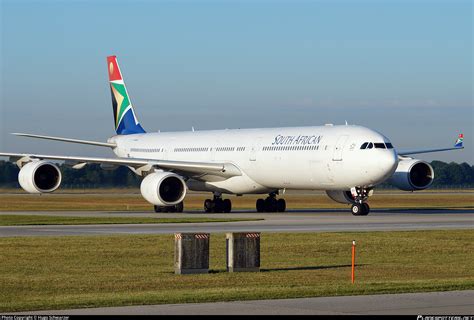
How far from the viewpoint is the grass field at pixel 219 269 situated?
743 inches

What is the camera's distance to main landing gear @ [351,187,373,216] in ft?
161

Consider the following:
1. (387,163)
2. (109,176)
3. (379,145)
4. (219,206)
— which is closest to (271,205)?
(219,206)

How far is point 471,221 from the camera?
4394 cm

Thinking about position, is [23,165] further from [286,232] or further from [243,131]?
[286,232]

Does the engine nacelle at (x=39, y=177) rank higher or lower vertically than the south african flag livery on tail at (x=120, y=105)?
lower

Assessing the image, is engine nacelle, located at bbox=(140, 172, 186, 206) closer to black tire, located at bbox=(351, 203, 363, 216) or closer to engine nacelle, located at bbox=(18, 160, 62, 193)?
engine nacelle, located at bbox=(18, 160, 62, 193)

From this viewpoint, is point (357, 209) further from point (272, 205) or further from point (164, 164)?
point (164, 164)

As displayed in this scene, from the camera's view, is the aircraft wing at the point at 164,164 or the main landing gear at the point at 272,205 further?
the main landing gear at the point at 272,205

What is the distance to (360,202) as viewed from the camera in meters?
49.3

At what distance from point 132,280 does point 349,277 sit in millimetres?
4725

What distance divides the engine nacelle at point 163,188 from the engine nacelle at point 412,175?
11472mm

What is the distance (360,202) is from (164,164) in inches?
422

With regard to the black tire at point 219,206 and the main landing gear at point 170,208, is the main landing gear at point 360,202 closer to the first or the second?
the black tire at point 219,206

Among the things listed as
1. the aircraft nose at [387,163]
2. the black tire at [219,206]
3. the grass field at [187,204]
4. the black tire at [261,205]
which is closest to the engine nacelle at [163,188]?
the black tire at [219,206]
